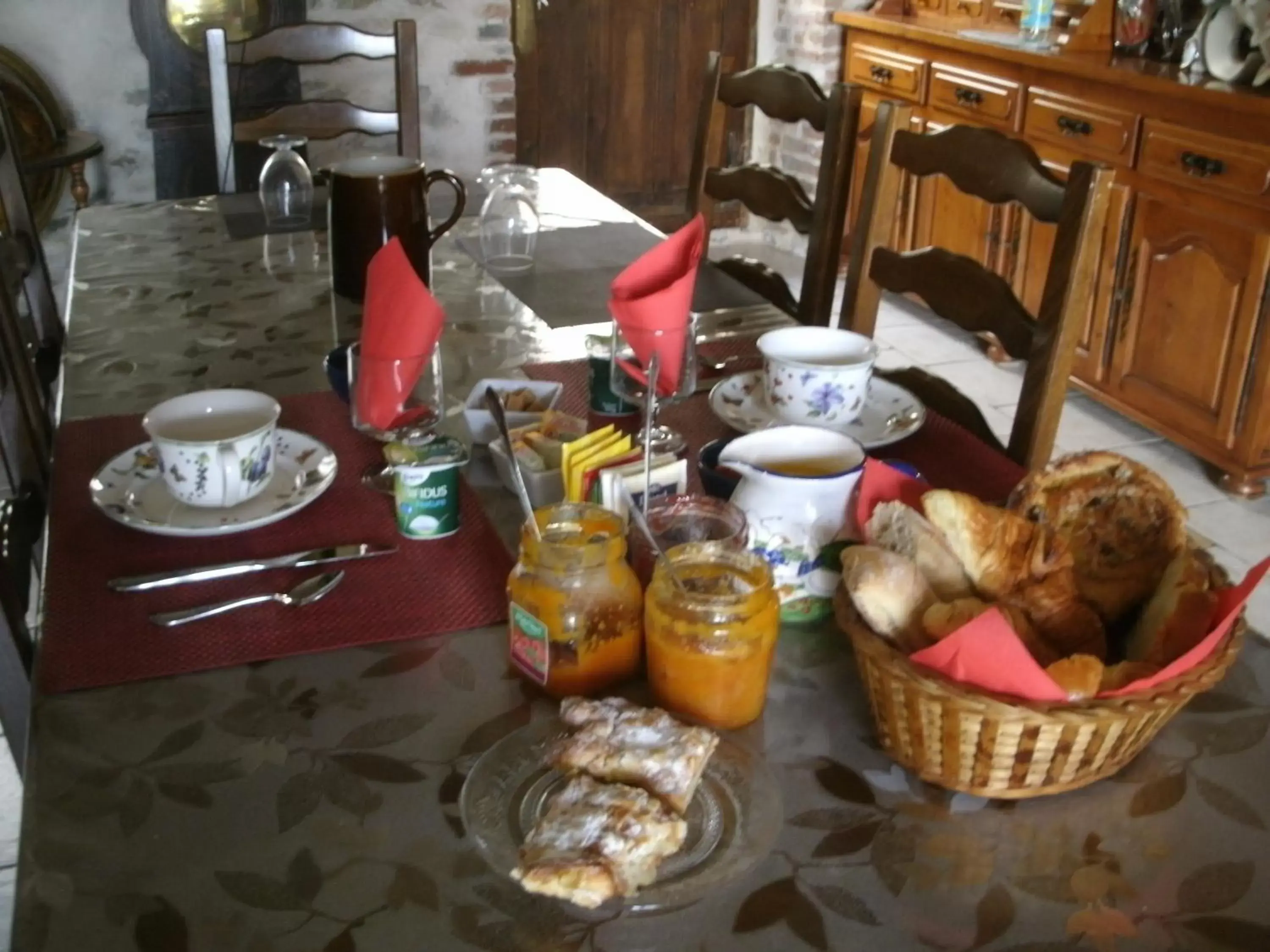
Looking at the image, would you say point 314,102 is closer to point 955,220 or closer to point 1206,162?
point 1206,162

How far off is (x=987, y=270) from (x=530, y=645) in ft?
2.58

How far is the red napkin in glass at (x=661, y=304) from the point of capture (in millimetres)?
1120

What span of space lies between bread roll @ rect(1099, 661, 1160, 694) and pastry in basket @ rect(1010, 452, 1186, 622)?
105mm

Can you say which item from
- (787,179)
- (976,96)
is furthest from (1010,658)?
(976,96)

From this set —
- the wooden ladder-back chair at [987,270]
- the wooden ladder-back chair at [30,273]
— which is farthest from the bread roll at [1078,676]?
the wooden ladder-back chair at [30,273]

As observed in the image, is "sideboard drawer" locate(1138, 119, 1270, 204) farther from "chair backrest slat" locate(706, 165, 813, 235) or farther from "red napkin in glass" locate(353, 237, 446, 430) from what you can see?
"red napkin in glass" locate(353, 237, 446, 430)

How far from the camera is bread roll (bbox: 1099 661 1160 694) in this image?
0.68 meters

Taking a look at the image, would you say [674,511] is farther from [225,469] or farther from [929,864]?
[225,469]

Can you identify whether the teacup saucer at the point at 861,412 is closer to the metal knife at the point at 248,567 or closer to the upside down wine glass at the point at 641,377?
the upside down wine glass at the point at 641,377

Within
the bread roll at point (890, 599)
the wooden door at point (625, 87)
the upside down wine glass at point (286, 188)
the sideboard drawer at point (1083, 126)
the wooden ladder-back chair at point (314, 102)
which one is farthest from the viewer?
the wooden door at point (625, 87)

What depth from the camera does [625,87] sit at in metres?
4.27

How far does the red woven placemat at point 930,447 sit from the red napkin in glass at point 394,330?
0.66ft

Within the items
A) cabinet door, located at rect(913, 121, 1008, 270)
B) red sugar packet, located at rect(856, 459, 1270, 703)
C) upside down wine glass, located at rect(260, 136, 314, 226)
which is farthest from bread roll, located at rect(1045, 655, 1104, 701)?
cabinet door, located at rect(913, 121, 1008, 270)

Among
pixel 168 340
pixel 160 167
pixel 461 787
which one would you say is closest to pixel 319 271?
pixel 168 340
